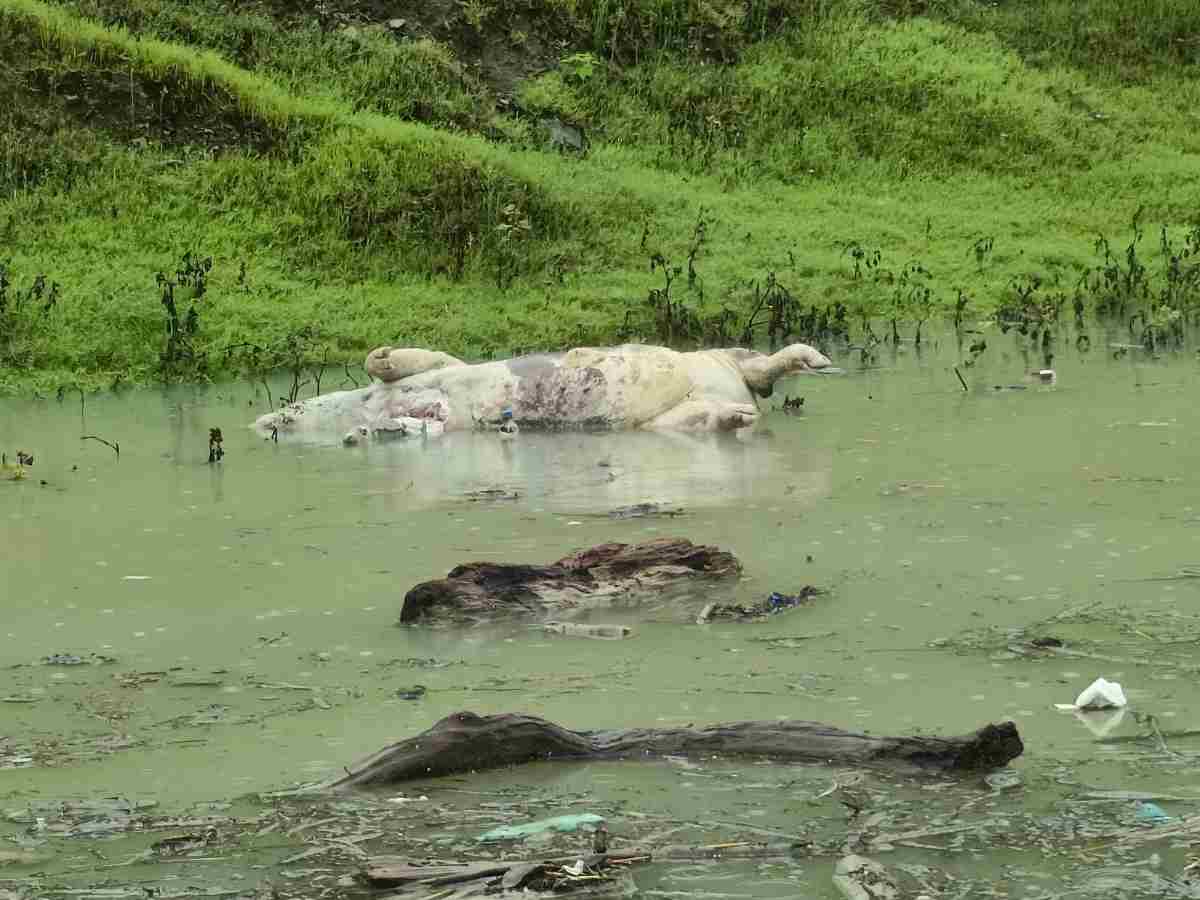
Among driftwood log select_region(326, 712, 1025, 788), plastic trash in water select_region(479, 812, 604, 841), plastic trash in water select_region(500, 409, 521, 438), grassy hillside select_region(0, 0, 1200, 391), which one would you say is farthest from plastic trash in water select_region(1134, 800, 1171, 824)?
grassy hillside select_region(0, 0, 1200, 391)

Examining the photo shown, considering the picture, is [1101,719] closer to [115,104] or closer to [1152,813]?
[1152,813]

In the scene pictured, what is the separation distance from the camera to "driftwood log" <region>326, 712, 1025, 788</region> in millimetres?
5312

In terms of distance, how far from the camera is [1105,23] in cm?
2384

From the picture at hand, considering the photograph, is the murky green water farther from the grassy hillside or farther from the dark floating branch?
the grassy hillside

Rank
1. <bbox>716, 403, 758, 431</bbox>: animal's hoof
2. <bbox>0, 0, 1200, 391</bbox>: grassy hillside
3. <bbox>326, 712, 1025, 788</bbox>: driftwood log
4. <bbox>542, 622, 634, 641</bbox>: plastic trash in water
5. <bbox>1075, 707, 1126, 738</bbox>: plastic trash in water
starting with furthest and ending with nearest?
<bbox>0, 0, 1200, 391</bbox>: grassy hillside < <bbox>716, 403, 758, 431</bbox>: animal's hoof < <bbox>542, 622, 634, 641</bbox>: plastic trash in water < <bbox>1075, 707, 1126, 738</bbox>: plastic trash in water < <bbox>326, 712, 1025, 788</bbox>: driftwood log

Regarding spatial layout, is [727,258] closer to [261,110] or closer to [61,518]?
[261,110]

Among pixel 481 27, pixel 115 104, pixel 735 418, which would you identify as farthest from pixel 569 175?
pixel 735 418

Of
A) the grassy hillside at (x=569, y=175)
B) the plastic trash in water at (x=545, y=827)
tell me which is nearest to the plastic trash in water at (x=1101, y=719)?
the plastic trash in water at (x=545, y=827)

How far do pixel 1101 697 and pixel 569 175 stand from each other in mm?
13510

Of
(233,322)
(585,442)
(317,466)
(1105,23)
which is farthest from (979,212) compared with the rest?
(317,466)

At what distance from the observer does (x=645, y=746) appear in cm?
560

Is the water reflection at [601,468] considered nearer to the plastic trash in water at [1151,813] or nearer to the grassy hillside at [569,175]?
the grassy hillside at [569,175]

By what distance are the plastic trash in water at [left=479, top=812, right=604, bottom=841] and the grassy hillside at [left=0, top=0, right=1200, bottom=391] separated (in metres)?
9.57

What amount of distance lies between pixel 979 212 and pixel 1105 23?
Result: 565 cm
